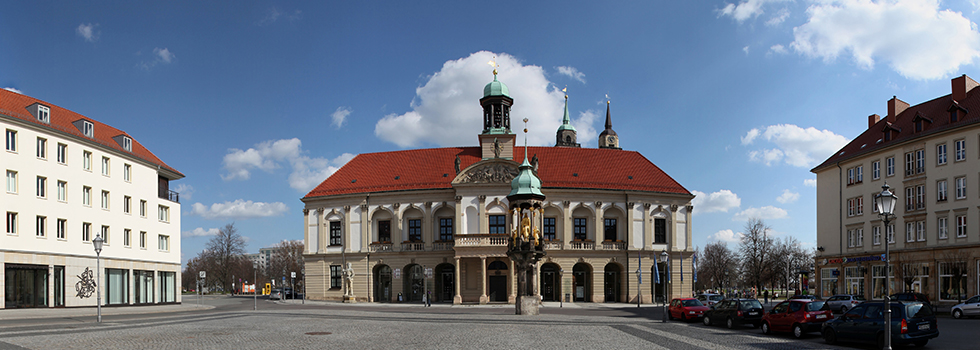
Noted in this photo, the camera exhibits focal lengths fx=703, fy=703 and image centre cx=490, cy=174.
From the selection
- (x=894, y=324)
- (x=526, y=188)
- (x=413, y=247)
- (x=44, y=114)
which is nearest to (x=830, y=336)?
(x=894, y=324)

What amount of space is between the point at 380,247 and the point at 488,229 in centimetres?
958

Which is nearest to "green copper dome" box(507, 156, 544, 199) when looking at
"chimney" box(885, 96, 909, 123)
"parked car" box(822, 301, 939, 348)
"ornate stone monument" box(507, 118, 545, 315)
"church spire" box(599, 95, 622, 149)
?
"ornate stone monument" box(507, 118, 545, 315)

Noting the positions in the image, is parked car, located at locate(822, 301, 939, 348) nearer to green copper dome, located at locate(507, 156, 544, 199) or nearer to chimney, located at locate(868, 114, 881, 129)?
green copper dome, located at locate(507, 156, 544, 199)

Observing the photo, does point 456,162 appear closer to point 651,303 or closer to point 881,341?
point 651,303

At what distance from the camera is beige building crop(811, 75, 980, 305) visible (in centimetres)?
4462

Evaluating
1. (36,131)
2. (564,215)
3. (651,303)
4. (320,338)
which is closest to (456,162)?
(564,215)

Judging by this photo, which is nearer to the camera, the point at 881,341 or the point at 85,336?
the point at 881,341

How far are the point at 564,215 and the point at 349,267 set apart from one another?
60.5ft

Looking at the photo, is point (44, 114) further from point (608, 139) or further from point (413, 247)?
point (608, 139)

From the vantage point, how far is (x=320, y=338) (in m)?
21.8

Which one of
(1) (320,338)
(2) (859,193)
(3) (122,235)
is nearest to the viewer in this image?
(1) (320,338)

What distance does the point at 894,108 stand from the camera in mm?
57344

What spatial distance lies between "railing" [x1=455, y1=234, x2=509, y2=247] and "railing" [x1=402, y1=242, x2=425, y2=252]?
16.0 feet

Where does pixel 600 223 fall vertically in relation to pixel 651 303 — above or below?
above
